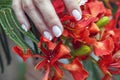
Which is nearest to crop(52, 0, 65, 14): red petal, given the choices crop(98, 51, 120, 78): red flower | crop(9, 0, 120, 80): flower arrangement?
crop(9, 0, 120, 80): flower arrangement

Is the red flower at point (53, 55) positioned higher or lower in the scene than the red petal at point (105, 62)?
higher

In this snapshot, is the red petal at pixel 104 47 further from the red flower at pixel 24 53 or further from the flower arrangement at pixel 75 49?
the red flower at pixel 24 53

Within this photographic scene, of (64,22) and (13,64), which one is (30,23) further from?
(13,64)

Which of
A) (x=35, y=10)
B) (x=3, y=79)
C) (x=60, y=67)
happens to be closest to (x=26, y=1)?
(x=35, y=10)

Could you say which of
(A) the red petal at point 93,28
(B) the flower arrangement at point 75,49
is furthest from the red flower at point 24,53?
(A) the red petal at point 93,28

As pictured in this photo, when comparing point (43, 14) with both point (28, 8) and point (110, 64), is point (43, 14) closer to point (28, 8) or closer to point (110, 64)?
point (28, 8)

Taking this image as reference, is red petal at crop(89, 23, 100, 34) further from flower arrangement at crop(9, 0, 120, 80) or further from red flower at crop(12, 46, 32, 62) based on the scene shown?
red flower at crop(12, 46, 32, 62)

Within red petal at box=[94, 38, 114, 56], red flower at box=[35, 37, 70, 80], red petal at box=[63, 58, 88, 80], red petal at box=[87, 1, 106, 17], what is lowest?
red petal at box=[63, 58, 88, 80]
